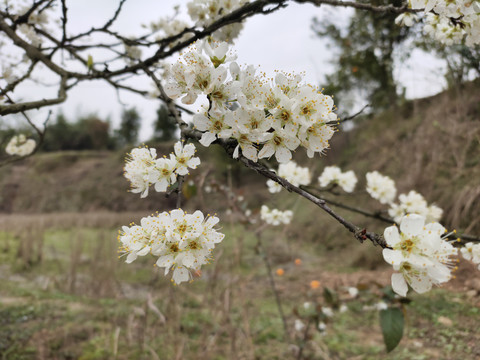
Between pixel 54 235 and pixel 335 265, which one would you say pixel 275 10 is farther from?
pixel 54 235

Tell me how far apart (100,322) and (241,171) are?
7.97 metres

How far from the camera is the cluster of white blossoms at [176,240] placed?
637 millimetres

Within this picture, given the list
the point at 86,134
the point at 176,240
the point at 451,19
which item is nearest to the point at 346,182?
the point at 451,19

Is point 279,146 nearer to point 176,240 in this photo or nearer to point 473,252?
point 176,240

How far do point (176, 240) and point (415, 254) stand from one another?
0.45 meters

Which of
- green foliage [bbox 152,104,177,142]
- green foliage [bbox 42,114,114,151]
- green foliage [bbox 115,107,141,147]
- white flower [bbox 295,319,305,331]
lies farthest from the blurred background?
green foliage [bbox 42,114,114,151]

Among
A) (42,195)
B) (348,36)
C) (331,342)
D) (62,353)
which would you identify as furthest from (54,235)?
(348,36)

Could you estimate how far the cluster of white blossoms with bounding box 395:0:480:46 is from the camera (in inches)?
35.8

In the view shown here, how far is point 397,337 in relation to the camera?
3.94 feet

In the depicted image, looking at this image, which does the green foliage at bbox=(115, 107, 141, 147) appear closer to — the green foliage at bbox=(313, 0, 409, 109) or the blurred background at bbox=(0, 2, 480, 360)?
the blurred background at bbox=(0, 2, 480, 360)

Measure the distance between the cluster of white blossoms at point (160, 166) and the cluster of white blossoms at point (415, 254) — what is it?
444 millimetres

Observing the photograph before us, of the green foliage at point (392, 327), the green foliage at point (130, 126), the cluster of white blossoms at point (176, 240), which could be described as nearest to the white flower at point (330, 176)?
the green foliage at point (392, 327)

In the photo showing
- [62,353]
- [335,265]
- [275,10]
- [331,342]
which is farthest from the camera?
[335,265]

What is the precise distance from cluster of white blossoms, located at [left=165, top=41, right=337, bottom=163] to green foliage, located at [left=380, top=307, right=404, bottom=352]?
92 centimetres
